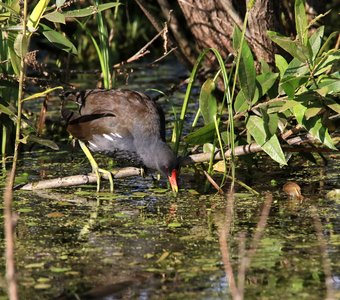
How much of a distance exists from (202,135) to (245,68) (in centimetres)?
47

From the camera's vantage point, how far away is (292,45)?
4.72 meters

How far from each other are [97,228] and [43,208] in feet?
1.76

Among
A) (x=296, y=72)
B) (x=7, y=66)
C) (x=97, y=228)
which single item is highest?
(x=7, y=66)

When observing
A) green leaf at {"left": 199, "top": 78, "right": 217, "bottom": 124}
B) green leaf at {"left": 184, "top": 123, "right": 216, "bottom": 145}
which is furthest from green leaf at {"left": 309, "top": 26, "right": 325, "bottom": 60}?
green leaf at {"left": 184, "top": 123, "right": 216, "bottom": 145}

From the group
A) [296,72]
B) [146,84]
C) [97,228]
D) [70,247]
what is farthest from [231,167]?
[146,84]

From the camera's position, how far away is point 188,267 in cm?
378

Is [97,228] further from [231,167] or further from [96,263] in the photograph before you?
[231,167]

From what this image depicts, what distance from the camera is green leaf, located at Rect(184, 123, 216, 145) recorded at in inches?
197

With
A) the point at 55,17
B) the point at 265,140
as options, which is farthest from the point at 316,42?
the point at 55,17

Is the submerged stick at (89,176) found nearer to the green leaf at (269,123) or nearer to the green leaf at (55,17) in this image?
the green leaf at (269,123)

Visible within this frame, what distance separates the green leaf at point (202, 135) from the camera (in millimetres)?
5012

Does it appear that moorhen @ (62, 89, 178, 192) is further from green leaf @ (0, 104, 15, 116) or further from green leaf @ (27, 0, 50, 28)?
green leaf @ (27, 0, 50, 28)

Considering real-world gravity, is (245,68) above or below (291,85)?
above

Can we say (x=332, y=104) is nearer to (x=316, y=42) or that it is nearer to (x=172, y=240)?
(x=316, y=42)
